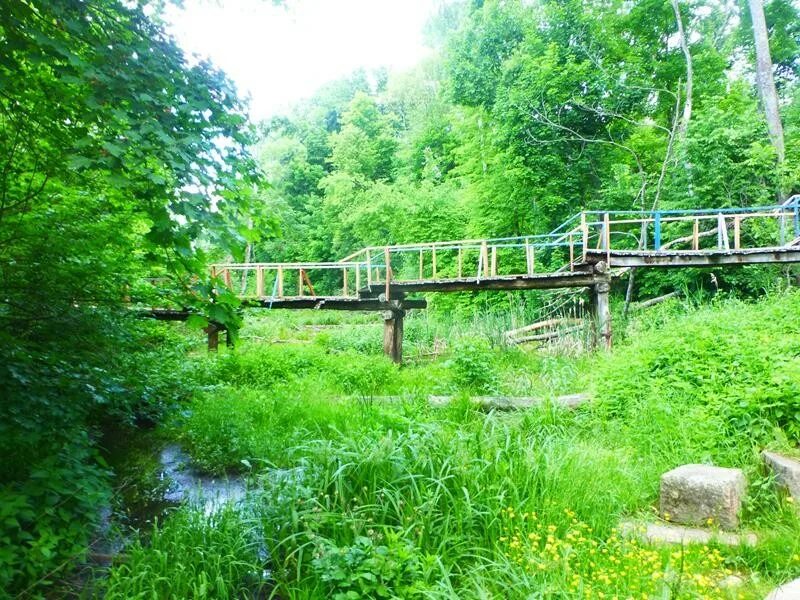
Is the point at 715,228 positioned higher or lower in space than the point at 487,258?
higher

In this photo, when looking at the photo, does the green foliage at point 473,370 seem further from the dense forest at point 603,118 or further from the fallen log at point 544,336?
the dense forest at point 603,118

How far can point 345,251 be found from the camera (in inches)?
1073

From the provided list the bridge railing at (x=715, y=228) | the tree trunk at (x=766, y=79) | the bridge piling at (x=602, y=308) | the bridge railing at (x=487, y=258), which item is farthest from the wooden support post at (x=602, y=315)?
the tree trunk at (x=766, y=79)

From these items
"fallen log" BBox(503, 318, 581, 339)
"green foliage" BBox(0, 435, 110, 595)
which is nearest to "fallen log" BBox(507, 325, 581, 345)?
"fallen log" BBox(503, 318, 581, 339)

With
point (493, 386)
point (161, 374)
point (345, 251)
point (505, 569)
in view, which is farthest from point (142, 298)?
point (345, 251)

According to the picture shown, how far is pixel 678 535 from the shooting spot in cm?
332

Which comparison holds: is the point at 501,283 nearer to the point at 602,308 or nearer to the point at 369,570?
the point at 602,308

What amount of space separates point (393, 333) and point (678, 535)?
9811 millimetres

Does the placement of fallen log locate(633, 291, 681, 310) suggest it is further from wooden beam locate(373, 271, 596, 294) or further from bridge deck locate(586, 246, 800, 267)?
wooden beam locate(373, 271, 596, 294)

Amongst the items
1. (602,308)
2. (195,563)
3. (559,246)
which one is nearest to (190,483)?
(195,563)

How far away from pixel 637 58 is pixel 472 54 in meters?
5.89

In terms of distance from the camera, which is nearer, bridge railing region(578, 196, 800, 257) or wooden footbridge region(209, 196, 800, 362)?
wooden footbridge region(209, 196, 800, 362)

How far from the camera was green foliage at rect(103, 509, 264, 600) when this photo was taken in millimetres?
2855

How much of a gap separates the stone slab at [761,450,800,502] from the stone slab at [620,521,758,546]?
62cm
